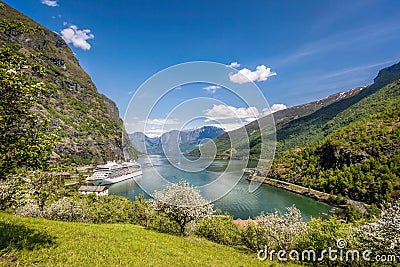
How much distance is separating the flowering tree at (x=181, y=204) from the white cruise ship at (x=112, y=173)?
94045 mm

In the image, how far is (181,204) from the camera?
21062 mm

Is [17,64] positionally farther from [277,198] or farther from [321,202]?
[321,202]

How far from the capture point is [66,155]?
5556 inches

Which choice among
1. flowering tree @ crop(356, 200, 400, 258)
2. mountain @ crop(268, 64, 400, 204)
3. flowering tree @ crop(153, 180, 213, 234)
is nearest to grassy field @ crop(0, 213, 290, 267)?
flowering tree @ crop(356, 200, 400, 258)

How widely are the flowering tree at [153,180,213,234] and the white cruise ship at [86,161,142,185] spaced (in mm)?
94045

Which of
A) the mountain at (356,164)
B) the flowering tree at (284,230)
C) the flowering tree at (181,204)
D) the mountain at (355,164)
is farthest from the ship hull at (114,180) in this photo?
the flowering tree at (284,230)

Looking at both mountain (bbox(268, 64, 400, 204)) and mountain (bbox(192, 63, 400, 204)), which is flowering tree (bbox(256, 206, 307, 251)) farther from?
mountain (bbox(268, 64, 400, 204))

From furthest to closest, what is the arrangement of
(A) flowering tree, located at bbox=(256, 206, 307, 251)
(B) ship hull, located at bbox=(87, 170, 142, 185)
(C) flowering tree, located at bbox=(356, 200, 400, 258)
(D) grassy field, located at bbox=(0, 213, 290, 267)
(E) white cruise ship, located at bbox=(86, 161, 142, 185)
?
(E) white cruise ship, located at bbox=(86, 161, 142, 185), (B) ship hull, located at bbox=(87, 170, 142, 185), (A) flowering tree, located at bbox=(256, 206, 307, 251), (C) flowering tree, located at bbox=(356, 200, 400, 258), (D) grassy field, located at bbox=(0, 213, 290, 267)

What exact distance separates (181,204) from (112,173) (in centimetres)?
11032

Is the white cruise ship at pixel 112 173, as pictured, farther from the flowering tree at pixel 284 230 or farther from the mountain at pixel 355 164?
the flowering tree at pixel 284 230

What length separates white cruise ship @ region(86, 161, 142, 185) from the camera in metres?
112

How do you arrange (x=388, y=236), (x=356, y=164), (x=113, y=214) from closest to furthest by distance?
1. (x=388, y=236)
2. (x=113, y=214)
3. (x=356, y=164)

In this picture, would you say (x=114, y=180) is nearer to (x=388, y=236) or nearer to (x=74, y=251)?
(x=74, y=251)

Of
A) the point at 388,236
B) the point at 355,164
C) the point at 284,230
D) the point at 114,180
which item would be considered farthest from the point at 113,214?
the point at 355,164
